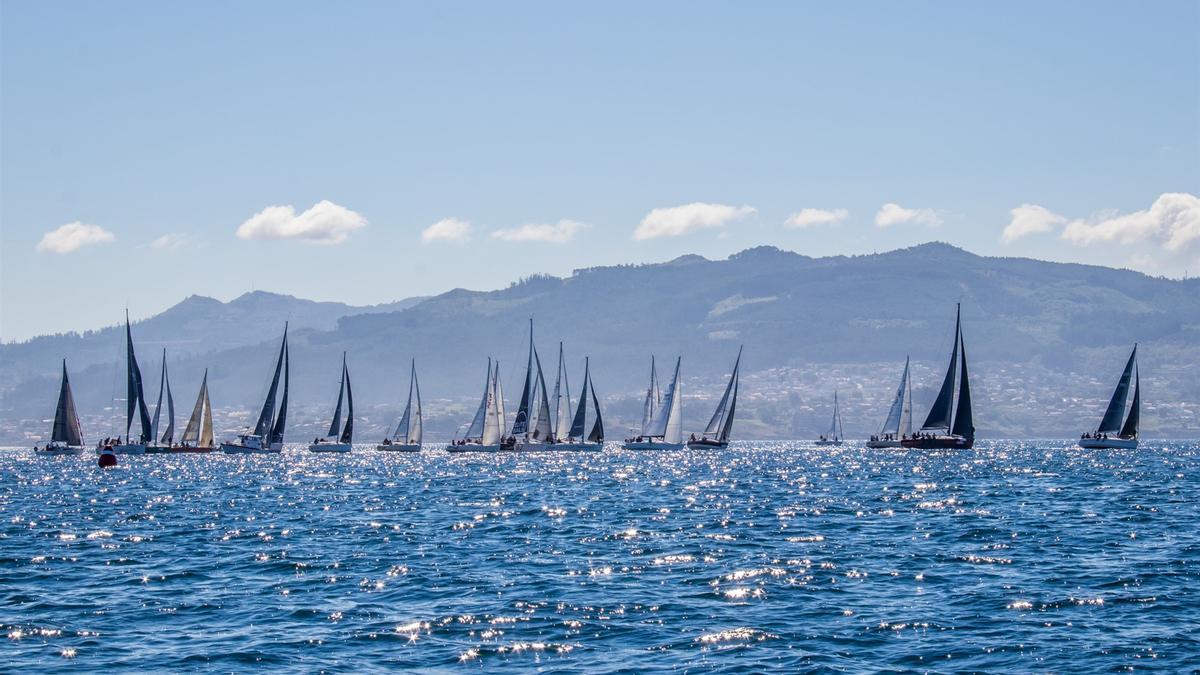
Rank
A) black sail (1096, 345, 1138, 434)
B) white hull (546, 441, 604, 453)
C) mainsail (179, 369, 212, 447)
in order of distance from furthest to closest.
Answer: mainsail (179, 369, 212, 447) → white hull (546, 441, 604, 453) → black sail (1096, 345, 1138, 434)

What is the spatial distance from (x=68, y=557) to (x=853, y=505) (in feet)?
123

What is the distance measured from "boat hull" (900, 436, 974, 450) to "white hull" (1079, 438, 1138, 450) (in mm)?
13293

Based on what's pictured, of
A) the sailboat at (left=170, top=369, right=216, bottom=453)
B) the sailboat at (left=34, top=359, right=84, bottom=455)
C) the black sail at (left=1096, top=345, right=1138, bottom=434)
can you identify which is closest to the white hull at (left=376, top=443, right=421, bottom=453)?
the sailboat at (left=170, top=369, right=216, bottom=453)

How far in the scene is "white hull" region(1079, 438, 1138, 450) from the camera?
15300 centimetres

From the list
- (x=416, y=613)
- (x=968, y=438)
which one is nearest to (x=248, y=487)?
(x=416, y=613)

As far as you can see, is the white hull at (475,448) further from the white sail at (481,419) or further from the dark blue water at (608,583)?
the dark blue water at (608,583)

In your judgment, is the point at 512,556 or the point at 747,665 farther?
the point at 512,556

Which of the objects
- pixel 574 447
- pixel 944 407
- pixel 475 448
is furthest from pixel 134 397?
pixel 944 407

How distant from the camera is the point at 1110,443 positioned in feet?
509

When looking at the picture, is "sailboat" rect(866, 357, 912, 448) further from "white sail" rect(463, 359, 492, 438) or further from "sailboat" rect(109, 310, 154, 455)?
"sailboat" rect(109, 310, 154, 455)

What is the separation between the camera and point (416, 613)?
111ft

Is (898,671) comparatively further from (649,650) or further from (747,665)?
(649,650)

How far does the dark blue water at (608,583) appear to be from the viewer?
29.3 m

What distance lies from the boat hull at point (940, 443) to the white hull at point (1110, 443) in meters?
13.3
